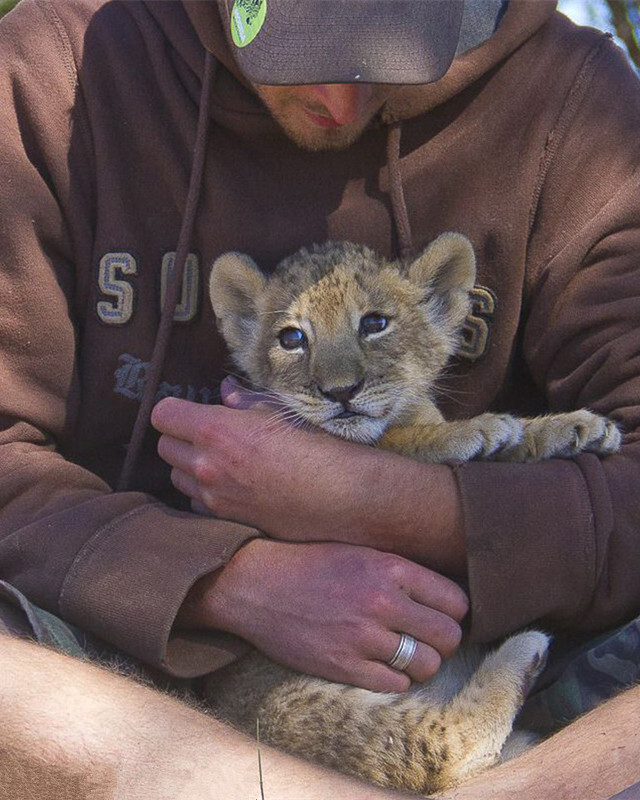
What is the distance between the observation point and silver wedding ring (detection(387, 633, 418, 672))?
2635 millimetres

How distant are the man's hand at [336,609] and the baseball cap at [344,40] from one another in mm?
1093

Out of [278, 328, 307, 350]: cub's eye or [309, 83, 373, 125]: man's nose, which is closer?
[309, 83, 373, 125]: man's nose

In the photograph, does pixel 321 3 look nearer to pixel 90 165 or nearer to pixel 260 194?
pixel 260 194

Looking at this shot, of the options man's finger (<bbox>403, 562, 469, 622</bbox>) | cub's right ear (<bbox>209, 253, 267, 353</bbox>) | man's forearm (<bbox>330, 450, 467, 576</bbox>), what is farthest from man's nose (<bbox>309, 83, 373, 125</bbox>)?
man's finger (<bbox>403, 562, 469, 622</bbox>)

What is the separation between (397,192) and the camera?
310 cm

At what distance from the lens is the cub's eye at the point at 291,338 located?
10.2ft

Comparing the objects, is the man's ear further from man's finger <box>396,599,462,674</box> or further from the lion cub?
man's finger <box>396,599,462,674</box>

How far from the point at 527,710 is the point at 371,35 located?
1626 mm

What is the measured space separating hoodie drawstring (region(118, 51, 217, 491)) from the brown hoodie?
50 millimetres

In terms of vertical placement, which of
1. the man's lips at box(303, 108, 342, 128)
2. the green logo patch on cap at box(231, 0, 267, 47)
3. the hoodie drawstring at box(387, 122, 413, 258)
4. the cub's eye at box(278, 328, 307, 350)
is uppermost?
the green logo patch on cap at box(231, 0, 267, 47)

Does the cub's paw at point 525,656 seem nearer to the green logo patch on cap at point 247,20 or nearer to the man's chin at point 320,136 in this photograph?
the man's chin at point 320,136

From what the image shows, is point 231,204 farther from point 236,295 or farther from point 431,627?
point 431,627

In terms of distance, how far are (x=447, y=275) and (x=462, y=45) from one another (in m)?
0.60

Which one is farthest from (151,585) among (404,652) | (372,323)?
(372,323)
